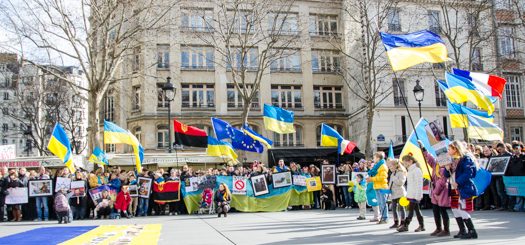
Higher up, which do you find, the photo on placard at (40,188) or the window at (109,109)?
the window at (109,109)

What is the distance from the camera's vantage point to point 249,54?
39.7 meters

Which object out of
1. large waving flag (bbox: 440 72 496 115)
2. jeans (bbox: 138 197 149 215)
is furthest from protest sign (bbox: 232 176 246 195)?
large waving flag (bbox: 440 72 496 115)

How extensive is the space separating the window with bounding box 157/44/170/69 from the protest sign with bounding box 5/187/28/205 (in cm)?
2159

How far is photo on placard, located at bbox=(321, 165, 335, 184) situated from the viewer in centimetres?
1934

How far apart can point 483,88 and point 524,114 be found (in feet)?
104

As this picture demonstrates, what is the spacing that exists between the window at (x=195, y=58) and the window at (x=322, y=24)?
29.9 ft

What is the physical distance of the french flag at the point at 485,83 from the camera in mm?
13211

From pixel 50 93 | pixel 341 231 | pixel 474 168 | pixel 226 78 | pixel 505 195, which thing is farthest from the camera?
pixel 50 93

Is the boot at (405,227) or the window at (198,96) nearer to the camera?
the boot at (405,227)

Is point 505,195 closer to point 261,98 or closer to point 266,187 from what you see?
point 266,187

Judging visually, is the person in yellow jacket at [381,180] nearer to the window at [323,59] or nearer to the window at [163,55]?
the window at [163,55]

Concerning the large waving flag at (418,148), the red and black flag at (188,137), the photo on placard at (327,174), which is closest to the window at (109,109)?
the red and black flag at (188,137)

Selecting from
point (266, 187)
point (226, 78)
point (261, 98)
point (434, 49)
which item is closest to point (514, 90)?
point (261, 98)

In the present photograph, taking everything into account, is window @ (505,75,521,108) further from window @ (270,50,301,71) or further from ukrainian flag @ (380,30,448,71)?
ukrainian flag @ (380,30,448,71)
